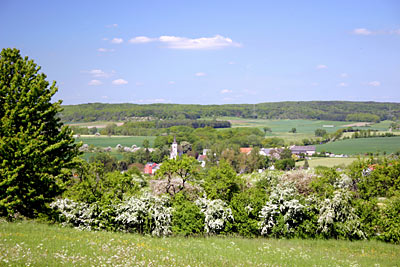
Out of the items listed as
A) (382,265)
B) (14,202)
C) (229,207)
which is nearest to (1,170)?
(14,202)

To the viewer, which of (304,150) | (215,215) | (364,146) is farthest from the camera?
(304,150)

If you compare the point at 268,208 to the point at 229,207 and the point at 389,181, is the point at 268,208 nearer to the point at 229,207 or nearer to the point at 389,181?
the point at 229,207

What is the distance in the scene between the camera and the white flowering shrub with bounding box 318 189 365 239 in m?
21.4

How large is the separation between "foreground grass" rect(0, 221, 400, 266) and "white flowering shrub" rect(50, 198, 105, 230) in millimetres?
4301

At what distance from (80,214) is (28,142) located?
501cm

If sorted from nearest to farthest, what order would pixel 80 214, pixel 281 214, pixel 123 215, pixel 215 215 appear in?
pixel 123 215 → pixel 80 214 → pixel 281 214 → pixel 215 215

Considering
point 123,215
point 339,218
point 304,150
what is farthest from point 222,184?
point 304,150

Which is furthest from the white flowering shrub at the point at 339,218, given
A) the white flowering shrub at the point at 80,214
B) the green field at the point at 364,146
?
the green field at the point at 364,146

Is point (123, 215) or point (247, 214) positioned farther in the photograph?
point (247, 214)


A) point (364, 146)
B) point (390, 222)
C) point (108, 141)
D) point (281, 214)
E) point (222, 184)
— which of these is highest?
point (222, 184)

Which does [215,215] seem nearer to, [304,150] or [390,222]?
[390,222]

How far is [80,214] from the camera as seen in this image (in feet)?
70.0

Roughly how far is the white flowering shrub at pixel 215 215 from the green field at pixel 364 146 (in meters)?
97.8

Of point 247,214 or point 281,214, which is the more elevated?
point 281,214
